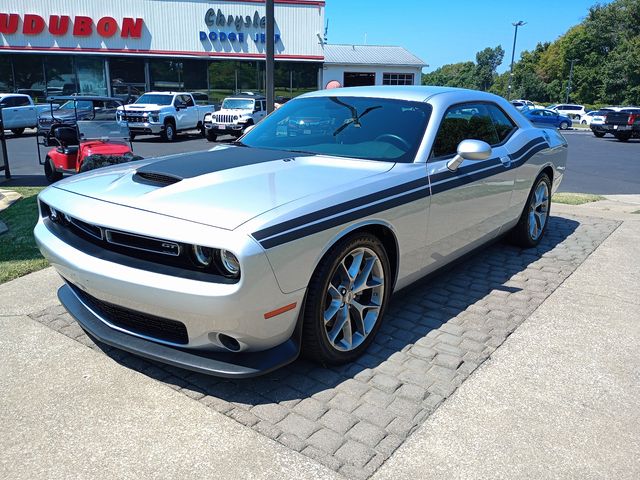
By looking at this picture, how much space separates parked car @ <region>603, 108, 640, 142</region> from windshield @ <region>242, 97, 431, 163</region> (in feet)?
85.6

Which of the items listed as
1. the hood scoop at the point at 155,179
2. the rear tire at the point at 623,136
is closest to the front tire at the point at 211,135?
the hood scoop at the point at 155,179

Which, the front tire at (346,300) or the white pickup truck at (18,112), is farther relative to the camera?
the white pickup truck at (18,112)

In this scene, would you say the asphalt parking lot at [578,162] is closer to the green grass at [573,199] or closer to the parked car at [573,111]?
the green grass at [573,199]

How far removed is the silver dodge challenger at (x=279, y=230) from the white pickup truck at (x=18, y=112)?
20.6m

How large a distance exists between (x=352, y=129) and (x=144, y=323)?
1993 mm

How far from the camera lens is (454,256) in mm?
4043

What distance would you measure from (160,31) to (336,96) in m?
29.3

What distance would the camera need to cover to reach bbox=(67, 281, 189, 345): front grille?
264cm

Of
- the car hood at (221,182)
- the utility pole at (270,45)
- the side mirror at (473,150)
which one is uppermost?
the utility pole at (270,45)

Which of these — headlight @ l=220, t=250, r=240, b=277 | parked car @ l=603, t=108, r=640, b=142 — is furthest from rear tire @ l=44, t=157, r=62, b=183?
parked car @ l=603, t=108, r=640, b=142

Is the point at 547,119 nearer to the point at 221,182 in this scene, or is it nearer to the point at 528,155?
the point at 528,155

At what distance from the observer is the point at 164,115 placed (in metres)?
19.8

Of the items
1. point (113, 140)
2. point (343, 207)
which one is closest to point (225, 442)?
point (343, 207)

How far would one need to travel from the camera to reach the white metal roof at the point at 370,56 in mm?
38375
